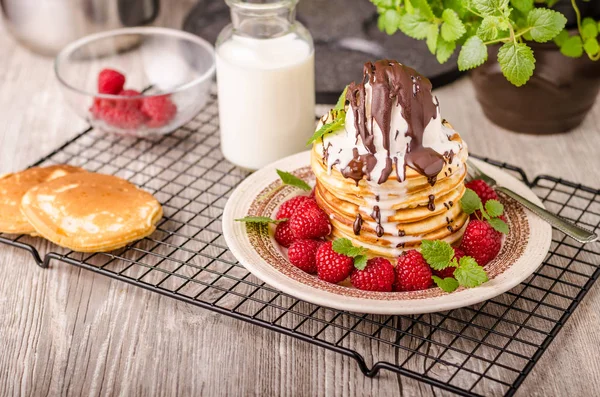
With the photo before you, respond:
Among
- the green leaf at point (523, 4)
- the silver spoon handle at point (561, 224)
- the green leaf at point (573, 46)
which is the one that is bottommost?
the silver spoon handle at point (561, 224)

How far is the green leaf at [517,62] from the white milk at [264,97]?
0.52 meters

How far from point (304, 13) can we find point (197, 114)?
2.67ft

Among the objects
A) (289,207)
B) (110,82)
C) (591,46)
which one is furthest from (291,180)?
(591,46)

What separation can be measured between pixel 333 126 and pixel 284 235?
25 cm

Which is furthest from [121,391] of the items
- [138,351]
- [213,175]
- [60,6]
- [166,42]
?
[60,6]

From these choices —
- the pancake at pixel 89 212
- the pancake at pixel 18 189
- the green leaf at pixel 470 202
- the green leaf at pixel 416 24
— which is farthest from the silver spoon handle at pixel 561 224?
the pancake at pixel 18 189

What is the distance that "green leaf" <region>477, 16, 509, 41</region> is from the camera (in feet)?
5.09

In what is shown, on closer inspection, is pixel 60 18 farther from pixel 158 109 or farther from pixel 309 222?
pixel 309 222

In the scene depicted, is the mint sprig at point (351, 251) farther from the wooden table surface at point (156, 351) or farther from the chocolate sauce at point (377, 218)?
the wooden table surface at point (156, 351)

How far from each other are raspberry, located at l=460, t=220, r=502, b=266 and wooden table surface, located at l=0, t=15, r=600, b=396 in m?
0.20

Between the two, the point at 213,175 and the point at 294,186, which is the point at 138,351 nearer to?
the point at 294,186

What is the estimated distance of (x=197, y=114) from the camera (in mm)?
A: 2223

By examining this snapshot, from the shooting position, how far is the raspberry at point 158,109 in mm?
2057

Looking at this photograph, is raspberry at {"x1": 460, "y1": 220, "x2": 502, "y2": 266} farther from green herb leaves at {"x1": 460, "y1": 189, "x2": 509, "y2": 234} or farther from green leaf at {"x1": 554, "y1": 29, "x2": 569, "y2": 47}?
green leaf at {"x1": 554, "y1": 29, "x2": 569, "y2": 47}
